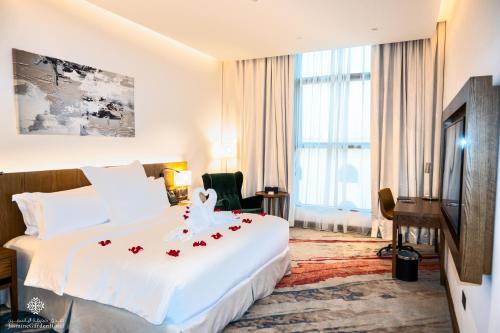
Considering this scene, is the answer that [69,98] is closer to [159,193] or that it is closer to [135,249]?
[159,193]

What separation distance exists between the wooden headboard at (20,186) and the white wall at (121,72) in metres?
0.12

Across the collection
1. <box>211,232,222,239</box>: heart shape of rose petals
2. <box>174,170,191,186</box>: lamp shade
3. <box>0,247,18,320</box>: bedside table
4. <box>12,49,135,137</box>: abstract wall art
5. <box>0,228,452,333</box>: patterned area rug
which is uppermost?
<box>12,49,135,137</box>: abstract wall art

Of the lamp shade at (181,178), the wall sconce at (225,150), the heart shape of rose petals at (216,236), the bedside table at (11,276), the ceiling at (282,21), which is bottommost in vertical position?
the bedside table at (11,276)

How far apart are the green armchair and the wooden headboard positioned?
1.75 m

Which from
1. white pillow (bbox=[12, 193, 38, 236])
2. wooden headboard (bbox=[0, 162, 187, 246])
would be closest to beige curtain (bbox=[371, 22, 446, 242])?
wooden headboard (bbox=[0, 162, 187, 246])

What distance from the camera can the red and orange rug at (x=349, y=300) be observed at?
2.60 meters

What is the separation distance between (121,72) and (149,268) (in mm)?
2779

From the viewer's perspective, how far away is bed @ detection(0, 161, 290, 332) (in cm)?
204

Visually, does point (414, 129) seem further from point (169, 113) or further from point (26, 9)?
point (26, 9)

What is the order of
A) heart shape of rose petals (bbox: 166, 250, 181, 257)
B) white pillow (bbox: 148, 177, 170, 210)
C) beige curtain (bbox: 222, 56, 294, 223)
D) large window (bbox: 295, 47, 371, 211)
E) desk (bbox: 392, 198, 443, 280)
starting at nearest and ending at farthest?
heart shape of rose petals (bbox: 166, 250, 181, 257), desk (bbox: 392, 198, 443, 280), white pillow (bbox: 148, 177, 170, 210), large window (bbox: 295, 47, 371, 211), beige curtain (bbox: 222, 56, 294, 223)

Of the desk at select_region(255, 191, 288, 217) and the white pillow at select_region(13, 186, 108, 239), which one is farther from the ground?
the white pillow at select_region(13, 186, 108, 239)

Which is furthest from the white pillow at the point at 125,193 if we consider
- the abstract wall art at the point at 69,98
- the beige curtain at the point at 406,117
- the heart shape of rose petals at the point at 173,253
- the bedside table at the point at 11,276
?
the beige curtain at the point at 406,117

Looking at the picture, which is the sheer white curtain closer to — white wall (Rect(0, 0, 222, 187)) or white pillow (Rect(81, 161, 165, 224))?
white wall (Rect(0, 0, 222, 187))

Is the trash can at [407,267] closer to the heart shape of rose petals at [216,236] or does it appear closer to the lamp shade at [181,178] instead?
the heart shape of rose petals at [216,236]
